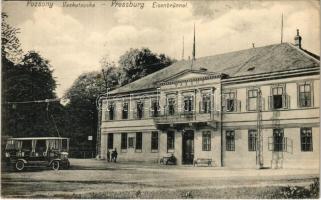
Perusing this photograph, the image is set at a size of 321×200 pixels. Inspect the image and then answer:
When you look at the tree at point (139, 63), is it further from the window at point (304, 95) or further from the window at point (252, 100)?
the window at point (304, 95)

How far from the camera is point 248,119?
1972 centimetres

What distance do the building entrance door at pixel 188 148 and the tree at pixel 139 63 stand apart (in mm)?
3313

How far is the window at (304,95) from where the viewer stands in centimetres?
1717

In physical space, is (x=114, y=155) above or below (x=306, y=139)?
below

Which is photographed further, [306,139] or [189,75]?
[189,75]

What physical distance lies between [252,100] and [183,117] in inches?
130

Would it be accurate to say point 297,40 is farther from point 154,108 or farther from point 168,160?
point 154,108

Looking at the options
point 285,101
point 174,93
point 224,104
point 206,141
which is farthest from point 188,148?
point 285,101

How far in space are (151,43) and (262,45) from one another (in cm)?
377

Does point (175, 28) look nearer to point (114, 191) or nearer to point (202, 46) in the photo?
point (202, 46)

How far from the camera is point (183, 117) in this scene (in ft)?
70.3

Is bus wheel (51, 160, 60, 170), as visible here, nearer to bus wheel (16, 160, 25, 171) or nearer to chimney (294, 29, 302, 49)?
bus wheel (16, 160, 25, 171)

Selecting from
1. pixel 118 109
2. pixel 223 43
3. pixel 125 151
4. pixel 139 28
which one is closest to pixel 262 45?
pixel 223 43

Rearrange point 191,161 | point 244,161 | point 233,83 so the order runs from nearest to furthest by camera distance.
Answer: point 244,161 → point 233,83 → point 191,161
